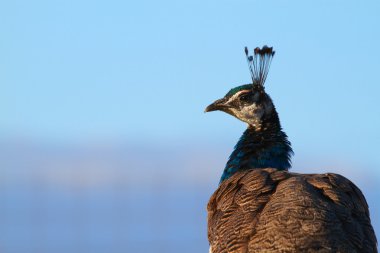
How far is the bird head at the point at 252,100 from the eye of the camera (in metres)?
14.8

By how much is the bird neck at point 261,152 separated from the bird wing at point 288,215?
896 mm

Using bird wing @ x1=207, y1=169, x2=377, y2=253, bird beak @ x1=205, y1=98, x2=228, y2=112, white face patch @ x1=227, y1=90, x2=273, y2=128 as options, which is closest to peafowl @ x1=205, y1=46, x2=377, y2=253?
bird wing @ x1=207, y1=169, x2=377, y2=253

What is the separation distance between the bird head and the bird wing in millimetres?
1923

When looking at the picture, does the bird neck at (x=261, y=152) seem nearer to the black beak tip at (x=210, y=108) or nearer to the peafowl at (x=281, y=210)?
the peafowl at (x=281, y=210)

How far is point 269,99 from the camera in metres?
14.9

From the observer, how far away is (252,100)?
1492 centimetres

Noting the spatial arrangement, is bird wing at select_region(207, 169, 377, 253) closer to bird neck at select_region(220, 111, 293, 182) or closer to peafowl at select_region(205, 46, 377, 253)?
peafowl at select_region(205, 46, 377, 253)

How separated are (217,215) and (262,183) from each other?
70cm

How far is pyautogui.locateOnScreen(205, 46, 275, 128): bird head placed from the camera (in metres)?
14.8

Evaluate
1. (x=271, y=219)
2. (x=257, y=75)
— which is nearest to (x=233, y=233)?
(x=271, y=219)

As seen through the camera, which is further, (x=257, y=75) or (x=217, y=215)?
(x=257, y=75)

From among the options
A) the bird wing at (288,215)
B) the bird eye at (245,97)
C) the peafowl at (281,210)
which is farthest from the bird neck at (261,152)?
the bird wing at (288,215)

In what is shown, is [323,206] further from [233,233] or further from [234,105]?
[234,105]

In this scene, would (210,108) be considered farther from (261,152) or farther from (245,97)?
(261,152)
